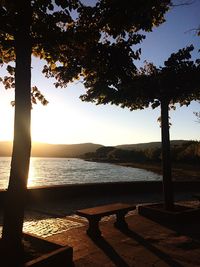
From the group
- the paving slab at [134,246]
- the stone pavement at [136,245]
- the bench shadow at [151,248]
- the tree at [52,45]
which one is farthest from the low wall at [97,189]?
the tree at [52,45]

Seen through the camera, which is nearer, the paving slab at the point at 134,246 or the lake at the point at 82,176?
the paving slab at the point at 134,246

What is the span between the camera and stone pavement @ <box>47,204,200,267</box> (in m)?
5.93

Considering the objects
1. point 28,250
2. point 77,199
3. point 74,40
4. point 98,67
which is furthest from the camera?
point 77,199

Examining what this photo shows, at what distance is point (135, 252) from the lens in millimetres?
6402

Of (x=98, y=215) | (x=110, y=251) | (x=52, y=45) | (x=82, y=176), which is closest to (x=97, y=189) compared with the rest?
(x=98, y=215)

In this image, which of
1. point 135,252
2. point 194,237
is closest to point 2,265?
point 135,252

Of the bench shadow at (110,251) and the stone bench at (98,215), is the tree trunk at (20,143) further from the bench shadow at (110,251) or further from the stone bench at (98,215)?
the stone bench at (98,215)

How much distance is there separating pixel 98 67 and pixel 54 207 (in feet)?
20.2

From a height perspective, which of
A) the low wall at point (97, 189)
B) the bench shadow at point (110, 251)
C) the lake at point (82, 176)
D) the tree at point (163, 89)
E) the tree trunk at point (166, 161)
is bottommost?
the lake at point (82, 176)

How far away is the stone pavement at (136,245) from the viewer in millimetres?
5926

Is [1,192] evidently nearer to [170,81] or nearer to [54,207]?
[54,207]

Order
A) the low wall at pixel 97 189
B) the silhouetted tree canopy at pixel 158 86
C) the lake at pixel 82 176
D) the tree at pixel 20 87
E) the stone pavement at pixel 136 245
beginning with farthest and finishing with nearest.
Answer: the lake at pixel 82 176 → the low wall at pixel 97 189 → the silhouetted tree canopy at pixel 158 86 → the stone pavement at pixel 136 245 → the tree at pixel 20 87

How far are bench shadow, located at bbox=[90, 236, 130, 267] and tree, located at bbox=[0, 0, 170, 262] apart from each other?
5.30ft

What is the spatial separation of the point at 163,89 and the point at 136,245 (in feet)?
13.7
